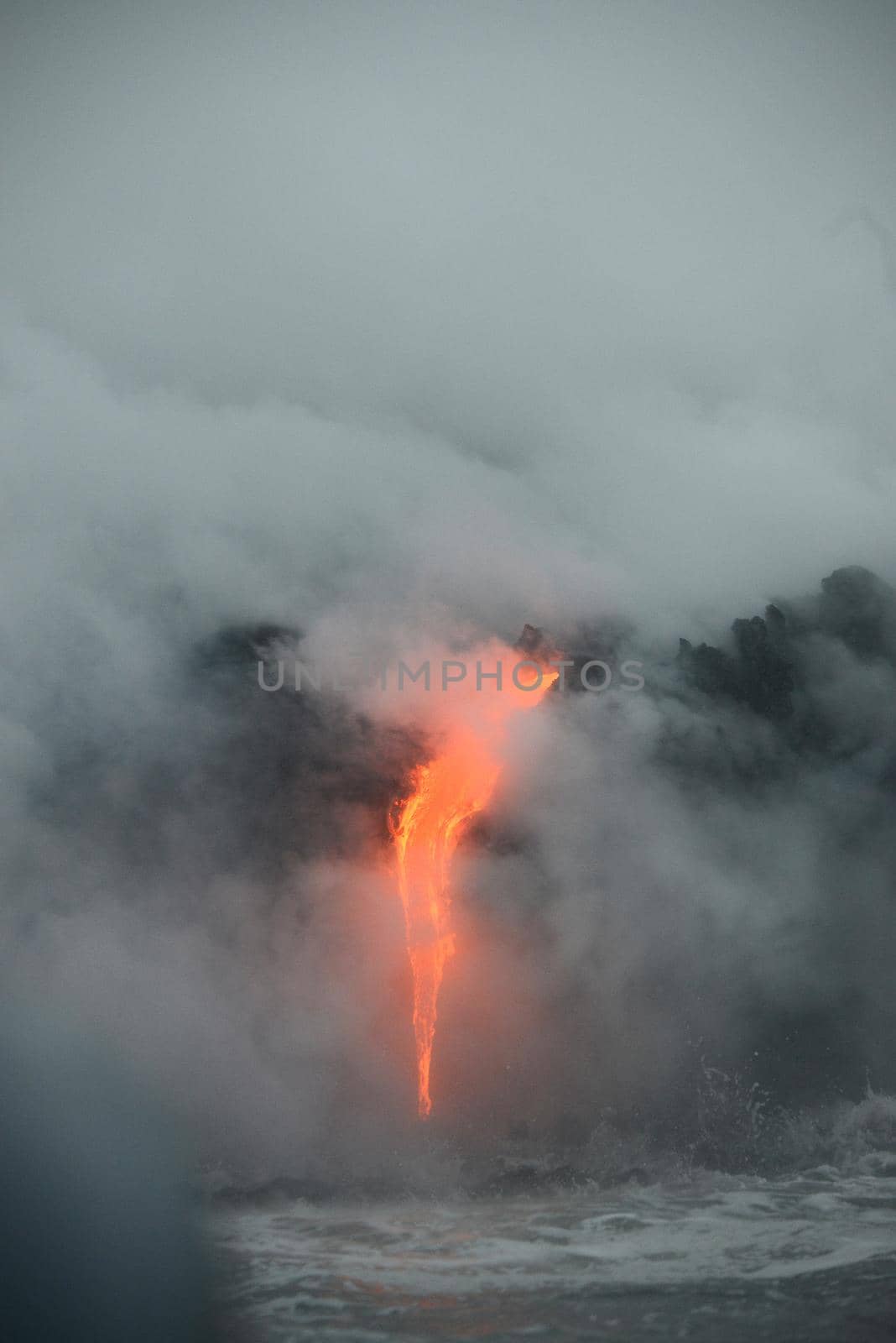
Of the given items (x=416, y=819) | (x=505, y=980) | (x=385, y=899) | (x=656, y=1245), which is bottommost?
(x=656, y=1245)

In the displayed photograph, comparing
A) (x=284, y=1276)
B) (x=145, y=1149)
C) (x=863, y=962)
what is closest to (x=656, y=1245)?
(x=284, y=1276)

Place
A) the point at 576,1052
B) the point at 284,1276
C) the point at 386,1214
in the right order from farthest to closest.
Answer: the point at 576,1052
the point at 386,1214
the point at 284,1276

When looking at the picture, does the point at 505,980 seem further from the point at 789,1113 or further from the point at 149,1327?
the point at 149,1327

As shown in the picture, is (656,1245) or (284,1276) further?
(656,1245)

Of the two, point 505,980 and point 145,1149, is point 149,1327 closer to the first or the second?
point 145,1149

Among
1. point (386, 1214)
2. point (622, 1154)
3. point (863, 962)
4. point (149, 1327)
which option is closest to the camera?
point (149, 1327)

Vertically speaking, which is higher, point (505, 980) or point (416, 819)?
point (416, 819)
